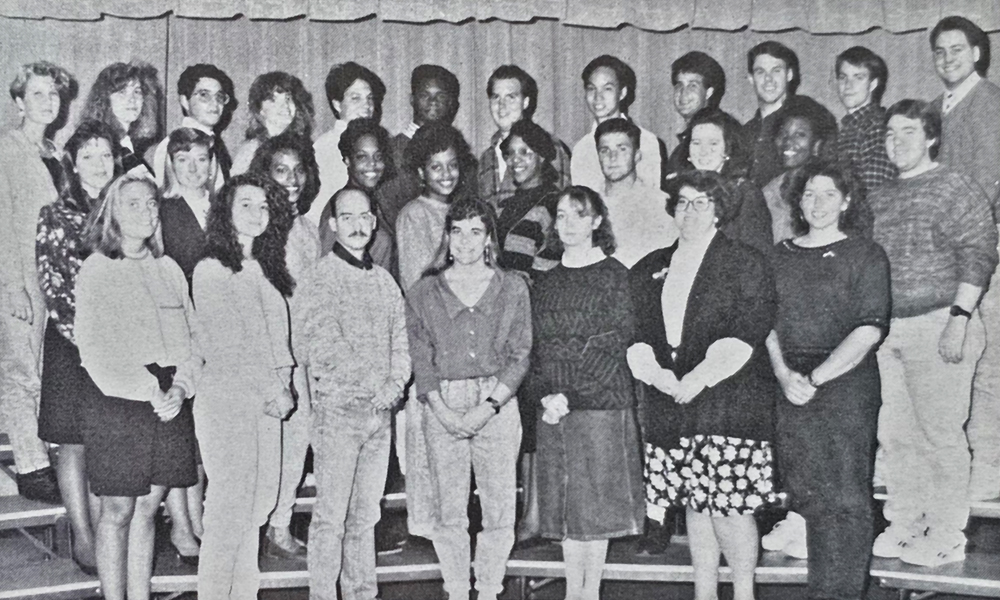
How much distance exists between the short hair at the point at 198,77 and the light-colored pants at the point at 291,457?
1.23 m

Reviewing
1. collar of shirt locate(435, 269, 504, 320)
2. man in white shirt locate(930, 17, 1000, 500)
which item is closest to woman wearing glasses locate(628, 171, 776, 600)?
collar of shirt locate(435, 269, 504, 320)

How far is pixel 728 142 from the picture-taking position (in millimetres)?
3639

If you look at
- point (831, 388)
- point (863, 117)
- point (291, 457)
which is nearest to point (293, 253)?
point (291, 457)

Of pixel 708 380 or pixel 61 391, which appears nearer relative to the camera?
pixel 708 380

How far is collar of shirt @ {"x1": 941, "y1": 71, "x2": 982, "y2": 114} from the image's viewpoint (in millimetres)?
3662

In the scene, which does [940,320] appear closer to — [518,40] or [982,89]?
[982,89]

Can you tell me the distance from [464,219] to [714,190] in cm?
89

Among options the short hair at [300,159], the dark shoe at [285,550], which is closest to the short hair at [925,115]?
the short hair at [300,159]

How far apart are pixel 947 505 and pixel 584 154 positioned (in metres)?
1.90

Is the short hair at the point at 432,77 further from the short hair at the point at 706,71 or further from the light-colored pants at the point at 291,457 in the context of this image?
the light-colored pants at the point at 291,457

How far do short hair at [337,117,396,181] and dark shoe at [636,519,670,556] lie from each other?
1.66 meters

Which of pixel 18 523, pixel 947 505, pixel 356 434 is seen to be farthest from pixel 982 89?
pixel 18 523

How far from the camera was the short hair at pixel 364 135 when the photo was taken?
363 cm

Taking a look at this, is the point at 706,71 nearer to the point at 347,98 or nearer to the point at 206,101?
the point at 347,98
